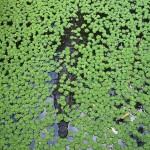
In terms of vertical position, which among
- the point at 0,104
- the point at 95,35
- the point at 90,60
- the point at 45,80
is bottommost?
the point at 0,104

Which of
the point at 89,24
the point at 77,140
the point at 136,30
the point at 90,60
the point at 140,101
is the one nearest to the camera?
the point at 77,140

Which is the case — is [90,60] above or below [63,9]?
below

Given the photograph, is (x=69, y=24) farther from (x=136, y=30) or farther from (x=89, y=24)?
(x=136, y=30)

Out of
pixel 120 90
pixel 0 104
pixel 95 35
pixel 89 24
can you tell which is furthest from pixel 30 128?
pixel 89 24

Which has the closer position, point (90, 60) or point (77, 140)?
A: point (77, 140)

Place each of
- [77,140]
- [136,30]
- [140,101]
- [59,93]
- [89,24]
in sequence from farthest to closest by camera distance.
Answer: [89,24] < [136,30] < [59,93] < [140,101] < [77,140]

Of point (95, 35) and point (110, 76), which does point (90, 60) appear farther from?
point (95, 35)

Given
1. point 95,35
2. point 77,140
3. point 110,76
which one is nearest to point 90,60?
point 110,76
